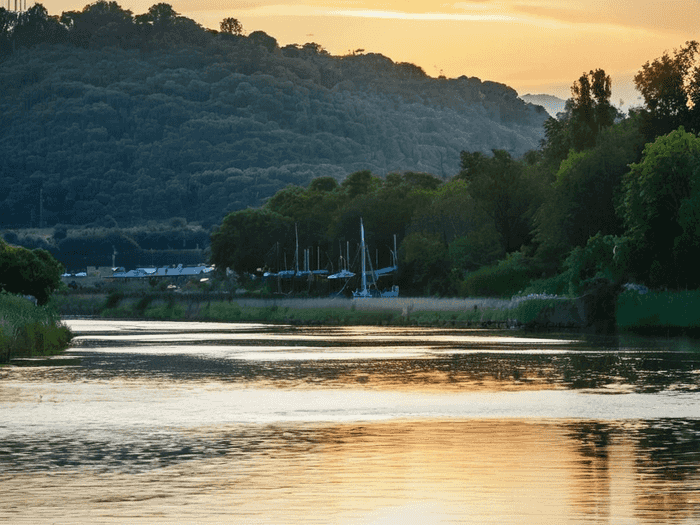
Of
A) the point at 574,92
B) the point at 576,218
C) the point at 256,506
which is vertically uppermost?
the point at 574,92

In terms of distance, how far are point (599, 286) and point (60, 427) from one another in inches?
2849

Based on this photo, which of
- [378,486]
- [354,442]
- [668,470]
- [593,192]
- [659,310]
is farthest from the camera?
[593,192]

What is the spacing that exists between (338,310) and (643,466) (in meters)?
107

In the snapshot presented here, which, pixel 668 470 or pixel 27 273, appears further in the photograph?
pixel 27 273

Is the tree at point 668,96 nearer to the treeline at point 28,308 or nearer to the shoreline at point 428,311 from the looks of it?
the shoreline at point 428,311

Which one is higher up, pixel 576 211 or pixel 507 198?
→ pixel 507 198

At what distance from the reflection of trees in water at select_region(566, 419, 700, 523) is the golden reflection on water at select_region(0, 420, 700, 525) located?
4 centimetres

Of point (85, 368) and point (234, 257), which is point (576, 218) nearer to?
point (85, 368)

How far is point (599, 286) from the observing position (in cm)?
10256

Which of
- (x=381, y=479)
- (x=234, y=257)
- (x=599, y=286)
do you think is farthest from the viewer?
(x=234, y=257)

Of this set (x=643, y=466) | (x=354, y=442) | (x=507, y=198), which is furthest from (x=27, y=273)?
(x=643, y=466)

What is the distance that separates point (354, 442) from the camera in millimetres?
32219

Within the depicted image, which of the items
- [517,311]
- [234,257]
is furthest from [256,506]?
[234,257]

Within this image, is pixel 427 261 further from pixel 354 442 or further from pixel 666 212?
pixel 354 442
